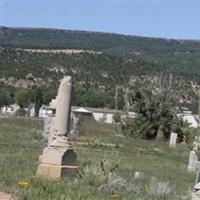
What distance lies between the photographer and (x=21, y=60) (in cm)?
12538

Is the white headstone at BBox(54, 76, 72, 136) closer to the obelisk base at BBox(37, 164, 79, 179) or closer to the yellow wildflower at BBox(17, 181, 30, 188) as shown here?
the obelisk base at BBox(37, 164, 79, 179)

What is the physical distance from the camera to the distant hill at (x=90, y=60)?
405 ft

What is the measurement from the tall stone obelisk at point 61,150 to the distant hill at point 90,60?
95243mm

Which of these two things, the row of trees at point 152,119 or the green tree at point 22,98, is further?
the green tree at point 22,98

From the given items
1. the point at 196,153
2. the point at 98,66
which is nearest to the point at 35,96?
the point at 98,66

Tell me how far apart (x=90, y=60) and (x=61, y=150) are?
115 m

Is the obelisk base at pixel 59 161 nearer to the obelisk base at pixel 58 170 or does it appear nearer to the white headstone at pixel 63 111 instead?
the obelisk base at pixel 58 170

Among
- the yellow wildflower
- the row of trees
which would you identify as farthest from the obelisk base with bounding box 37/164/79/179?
the row of trees

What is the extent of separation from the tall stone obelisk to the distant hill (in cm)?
9524

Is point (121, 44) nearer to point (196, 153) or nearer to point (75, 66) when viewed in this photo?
point (75, 66)

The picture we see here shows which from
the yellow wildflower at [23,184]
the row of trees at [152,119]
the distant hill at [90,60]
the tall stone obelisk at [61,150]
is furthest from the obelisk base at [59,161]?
the distant hill at [90,60]

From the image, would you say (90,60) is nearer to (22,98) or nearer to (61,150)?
(22,98)

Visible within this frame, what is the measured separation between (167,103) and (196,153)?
2961 cm

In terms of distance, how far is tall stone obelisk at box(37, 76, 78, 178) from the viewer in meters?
16.1
